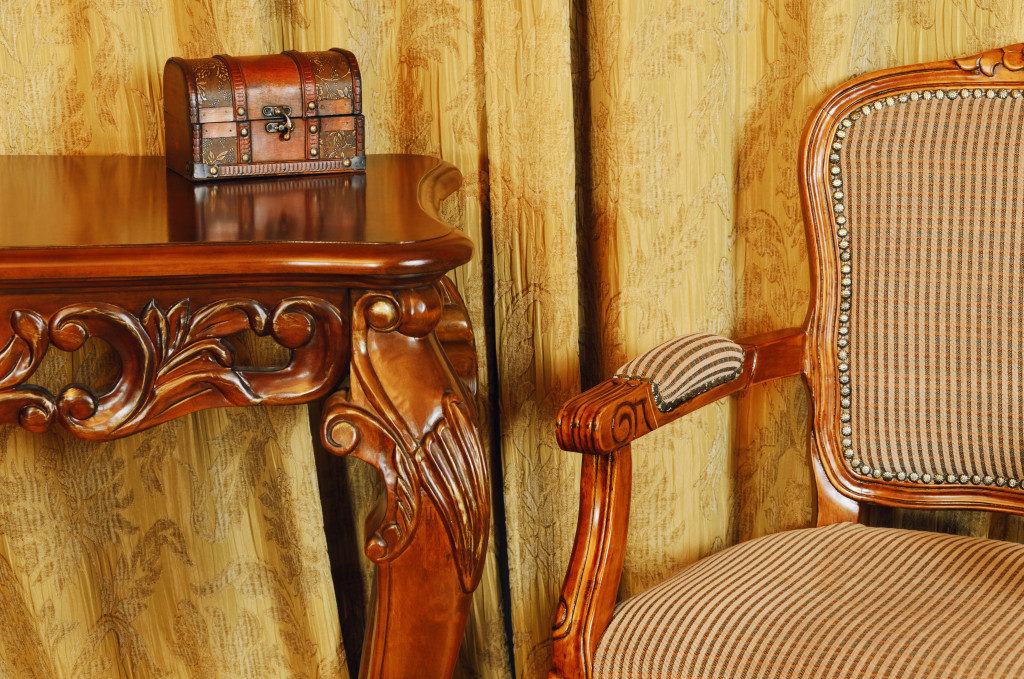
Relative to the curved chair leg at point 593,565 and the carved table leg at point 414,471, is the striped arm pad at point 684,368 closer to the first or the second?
the curved chair leg at point 593,565

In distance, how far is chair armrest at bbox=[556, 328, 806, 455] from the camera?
917 mm

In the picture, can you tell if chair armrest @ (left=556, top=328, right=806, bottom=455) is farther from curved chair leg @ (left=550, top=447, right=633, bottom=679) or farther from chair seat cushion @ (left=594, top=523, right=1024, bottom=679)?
chair seat cushion @ (left=594, top=523, right=1024, bottom=679)

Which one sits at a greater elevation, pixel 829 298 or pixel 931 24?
pixel 931 24

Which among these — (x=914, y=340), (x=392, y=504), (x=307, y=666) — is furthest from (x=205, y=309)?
(x=307, y=666)

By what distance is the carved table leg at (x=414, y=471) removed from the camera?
32.8 inches

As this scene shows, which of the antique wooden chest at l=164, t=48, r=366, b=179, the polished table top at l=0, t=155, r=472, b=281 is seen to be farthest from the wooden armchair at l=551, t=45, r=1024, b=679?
the antique wooden chest at l=164, t=48, r=366, b=179

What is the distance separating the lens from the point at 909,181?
1150 millimetres

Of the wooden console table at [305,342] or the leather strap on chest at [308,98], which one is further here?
the leather strap on chest at [308,98]

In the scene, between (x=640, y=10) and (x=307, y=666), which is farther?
(x=307, y=666)

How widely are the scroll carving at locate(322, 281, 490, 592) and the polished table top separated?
49mm

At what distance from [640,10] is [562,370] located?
489 mm

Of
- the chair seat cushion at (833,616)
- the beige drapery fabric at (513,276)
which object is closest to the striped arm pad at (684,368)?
the chair seat cushion at (833,616)

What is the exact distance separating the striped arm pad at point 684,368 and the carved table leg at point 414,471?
0.64ft

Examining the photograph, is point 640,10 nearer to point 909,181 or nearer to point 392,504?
point 909,181
